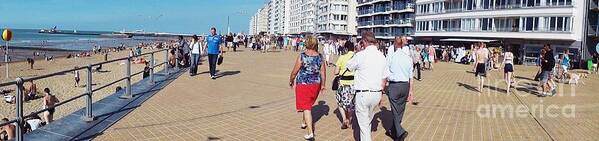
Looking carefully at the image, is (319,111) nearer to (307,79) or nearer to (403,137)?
(403,137)

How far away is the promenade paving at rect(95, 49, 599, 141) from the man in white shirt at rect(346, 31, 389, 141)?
1.22 metres

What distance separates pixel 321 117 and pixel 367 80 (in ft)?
9.79

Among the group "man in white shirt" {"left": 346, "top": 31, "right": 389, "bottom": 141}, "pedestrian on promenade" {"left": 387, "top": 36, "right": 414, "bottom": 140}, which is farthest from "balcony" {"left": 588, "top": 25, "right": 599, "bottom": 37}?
"man in white shirt" {"left": 346, "top": 31, "right": 389, "bottom": 141}

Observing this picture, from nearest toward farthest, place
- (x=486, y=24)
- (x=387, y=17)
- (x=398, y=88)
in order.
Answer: (x=398, y=88), (x=486, y=24), (x=387, y=17)

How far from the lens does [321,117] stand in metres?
8.34

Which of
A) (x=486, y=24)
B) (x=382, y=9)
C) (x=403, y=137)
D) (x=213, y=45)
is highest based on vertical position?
(x=382, y=9)

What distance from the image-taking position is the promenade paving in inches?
271

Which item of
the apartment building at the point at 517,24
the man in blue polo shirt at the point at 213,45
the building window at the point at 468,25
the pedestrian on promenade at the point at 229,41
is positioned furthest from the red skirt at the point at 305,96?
the building window at the point at 468,25

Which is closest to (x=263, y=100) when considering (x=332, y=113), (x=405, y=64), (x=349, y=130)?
(x=332, y=113)

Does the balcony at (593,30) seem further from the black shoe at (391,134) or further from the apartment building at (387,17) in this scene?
the black shoe at (391,134)

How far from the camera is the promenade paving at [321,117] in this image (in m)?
6.88

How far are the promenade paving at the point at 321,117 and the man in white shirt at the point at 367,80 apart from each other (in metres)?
1.22

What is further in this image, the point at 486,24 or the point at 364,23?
the point at 364,23

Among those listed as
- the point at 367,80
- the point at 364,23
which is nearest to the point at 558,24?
the point at 367,80
